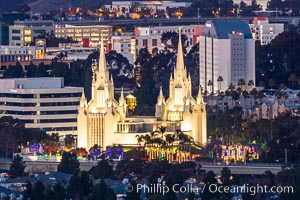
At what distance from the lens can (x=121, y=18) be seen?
537 feet

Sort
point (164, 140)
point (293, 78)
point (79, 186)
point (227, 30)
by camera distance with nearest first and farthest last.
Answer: point (79, 186), point (164, 140), point (293, 78), point (227, 30)

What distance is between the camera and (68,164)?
9012cm

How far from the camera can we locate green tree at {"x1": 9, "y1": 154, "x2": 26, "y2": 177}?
8969cm

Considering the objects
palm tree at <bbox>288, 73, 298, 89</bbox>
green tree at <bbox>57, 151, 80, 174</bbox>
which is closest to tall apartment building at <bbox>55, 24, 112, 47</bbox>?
palm tree at <bbox>288, 73, 298, 89</bbox>

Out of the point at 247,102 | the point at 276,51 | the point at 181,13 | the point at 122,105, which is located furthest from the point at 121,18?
the point at 122,105

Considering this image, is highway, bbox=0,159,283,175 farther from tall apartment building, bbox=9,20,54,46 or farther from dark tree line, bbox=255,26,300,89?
tall apartment building, bbox=9,20,54,46

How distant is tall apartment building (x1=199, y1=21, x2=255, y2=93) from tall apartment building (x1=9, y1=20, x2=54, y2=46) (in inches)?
1079

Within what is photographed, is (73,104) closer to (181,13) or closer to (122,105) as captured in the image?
(122,105)

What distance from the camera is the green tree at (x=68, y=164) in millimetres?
89444

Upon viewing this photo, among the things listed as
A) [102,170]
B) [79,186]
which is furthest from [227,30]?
[79,186]

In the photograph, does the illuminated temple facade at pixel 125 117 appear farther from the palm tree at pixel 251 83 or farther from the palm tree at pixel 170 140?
the palm tree at pixel 251 83

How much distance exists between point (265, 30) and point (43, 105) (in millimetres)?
40336

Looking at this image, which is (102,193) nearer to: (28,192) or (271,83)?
(28,192)

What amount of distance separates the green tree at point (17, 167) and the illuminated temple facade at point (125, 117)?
589 centimetres
